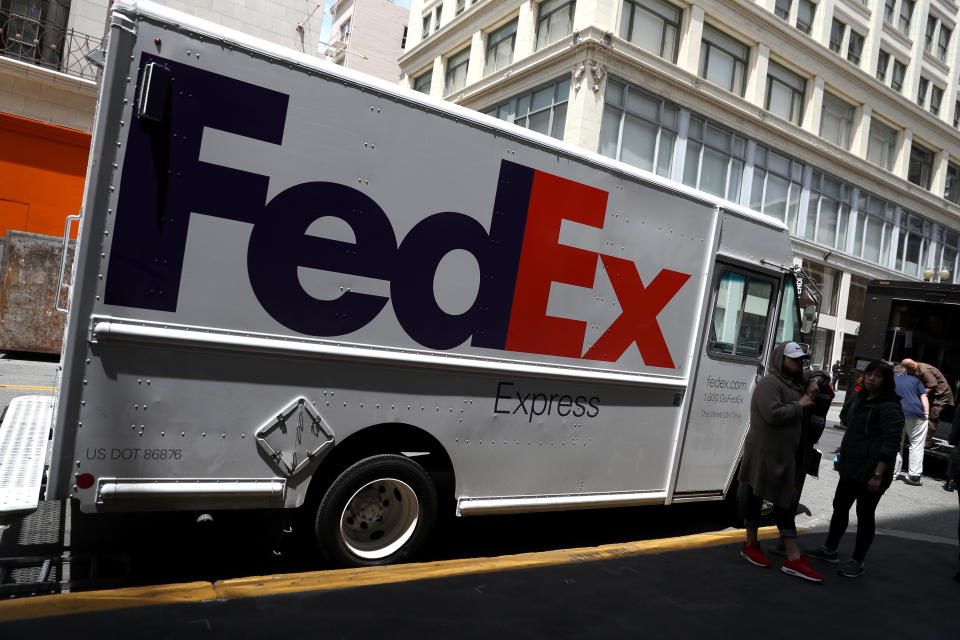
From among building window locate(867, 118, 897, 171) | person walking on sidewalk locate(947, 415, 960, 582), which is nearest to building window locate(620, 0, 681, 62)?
building window locate(867, 118, 897, 171)

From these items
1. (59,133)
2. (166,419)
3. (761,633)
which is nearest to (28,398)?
(166,419)

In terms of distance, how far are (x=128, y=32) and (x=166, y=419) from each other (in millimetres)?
2053

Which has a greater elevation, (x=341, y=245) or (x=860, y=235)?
(x=860, y=235)

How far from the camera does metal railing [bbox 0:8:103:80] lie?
17328 mm

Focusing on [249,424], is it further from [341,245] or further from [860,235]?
[860,235]

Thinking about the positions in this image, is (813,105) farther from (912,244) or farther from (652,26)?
(912,244)

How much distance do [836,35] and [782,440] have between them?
29.8m

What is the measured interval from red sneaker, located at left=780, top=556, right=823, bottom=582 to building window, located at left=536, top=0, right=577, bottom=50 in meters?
20.0

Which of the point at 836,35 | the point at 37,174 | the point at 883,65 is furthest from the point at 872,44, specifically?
the point at 37,174

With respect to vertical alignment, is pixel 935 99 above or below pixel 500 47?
above

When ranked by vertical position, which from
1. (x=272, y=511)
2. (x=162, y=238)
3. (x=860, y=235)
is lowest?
(x=272, y=511)

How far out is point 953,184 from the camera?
3591 cm

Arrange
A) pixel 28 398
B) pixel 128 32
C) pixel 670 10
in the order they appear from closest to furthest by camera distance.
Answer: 1. pixel 128 32
2. pixel 28 398
3. pixel 670 10

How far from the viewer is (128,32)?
3.53 meters
